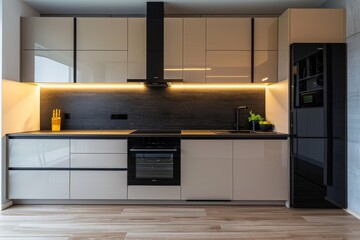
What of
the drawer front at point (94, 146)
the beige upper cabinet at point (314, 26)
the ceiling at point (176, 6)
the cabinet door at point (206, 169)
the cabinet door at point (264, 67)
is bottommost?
the cabinet door at point (206, 169)

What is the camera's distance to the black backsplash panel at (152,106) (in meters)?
3.80

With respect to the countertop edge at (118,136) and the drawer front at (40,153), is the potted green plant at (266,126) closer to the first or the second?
the countertop edge at (118,136)

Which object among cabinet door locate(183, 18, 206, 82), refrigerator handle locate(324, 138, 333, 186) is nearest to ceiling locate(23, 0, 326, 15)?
cabinet door locate(183, 18, 206, 82)

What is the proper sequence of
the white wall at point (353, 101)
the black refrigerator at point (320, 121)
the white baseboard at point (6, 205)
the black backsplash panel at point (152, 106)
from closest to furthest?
the white wall at point (353, 101)
the black refrigerator at point (320, 121)
the white baseboard at point (6, 205)
the black backsplash panel at point (152, 106)

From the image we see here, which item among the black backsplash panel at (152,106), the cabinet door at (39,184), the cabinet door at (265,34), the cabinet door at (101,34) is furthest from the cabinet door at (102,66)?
the cabinet door at (265,34)

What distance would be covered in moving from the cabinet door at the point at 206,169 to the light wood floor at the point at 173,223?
162mm

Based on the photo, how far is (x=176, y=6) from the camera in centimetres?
349

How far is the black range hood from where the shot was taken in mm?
→ 3326

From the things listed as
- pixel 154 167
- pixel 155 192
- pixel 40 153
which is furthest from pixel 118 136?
pixel 40 153

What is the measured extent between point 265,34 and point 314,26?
1.77 feet

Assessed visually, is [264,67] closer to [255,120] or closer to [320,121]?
[255,120]

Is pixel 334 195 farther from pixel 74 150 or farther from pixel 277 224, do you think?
pixel 74 150

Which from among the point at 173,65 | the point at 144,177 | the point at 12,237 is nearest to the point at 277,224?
the point at 144,177

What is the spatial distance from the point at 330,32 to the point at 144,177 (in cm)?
258
